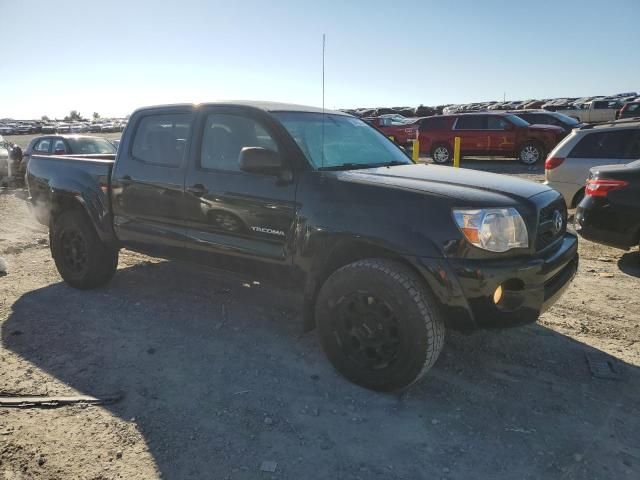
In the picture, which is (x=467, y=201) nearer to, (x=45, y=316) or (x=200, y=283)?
(x=200, y=283)

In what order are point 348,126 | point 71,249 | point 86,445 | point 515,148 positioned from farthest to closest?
1. point 515,148
2. point 71,249
3. point 348,126
4. point 86,445

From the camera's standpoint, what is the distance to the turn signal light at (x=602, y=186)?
538cm

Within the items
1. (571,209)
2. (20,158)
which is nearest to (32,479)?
(571,209)

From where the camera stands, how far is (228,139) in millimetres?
3920

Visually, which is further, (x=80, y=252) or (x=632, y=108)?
(x=632, y=108)

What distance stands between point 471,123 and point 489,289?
15.2 m

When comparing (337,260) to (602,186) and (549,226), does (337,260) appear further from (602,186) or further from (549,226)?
(602,186)

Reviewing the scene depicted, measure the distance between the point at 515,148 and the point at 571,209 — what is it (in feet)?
26.8

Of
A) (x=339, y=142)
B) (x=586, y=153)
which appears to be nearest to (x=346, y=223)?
(x=339, y=142)

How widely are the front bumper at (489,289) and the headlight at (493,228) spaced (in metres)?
0.10

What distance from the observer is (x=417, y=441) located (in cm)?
274

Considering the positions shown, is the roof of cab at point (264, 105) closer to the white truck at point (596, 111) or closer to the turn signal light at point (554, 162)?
the turn signal light at point (554, 162)

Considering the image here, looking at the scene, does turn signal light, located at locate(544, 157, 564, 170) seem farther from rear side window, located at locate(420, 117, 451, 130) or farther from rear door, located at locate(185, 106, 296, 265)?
rear side window, located at locate(420, 117, 451, 130)

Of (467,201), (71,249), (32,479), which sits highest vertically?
(467,201)
